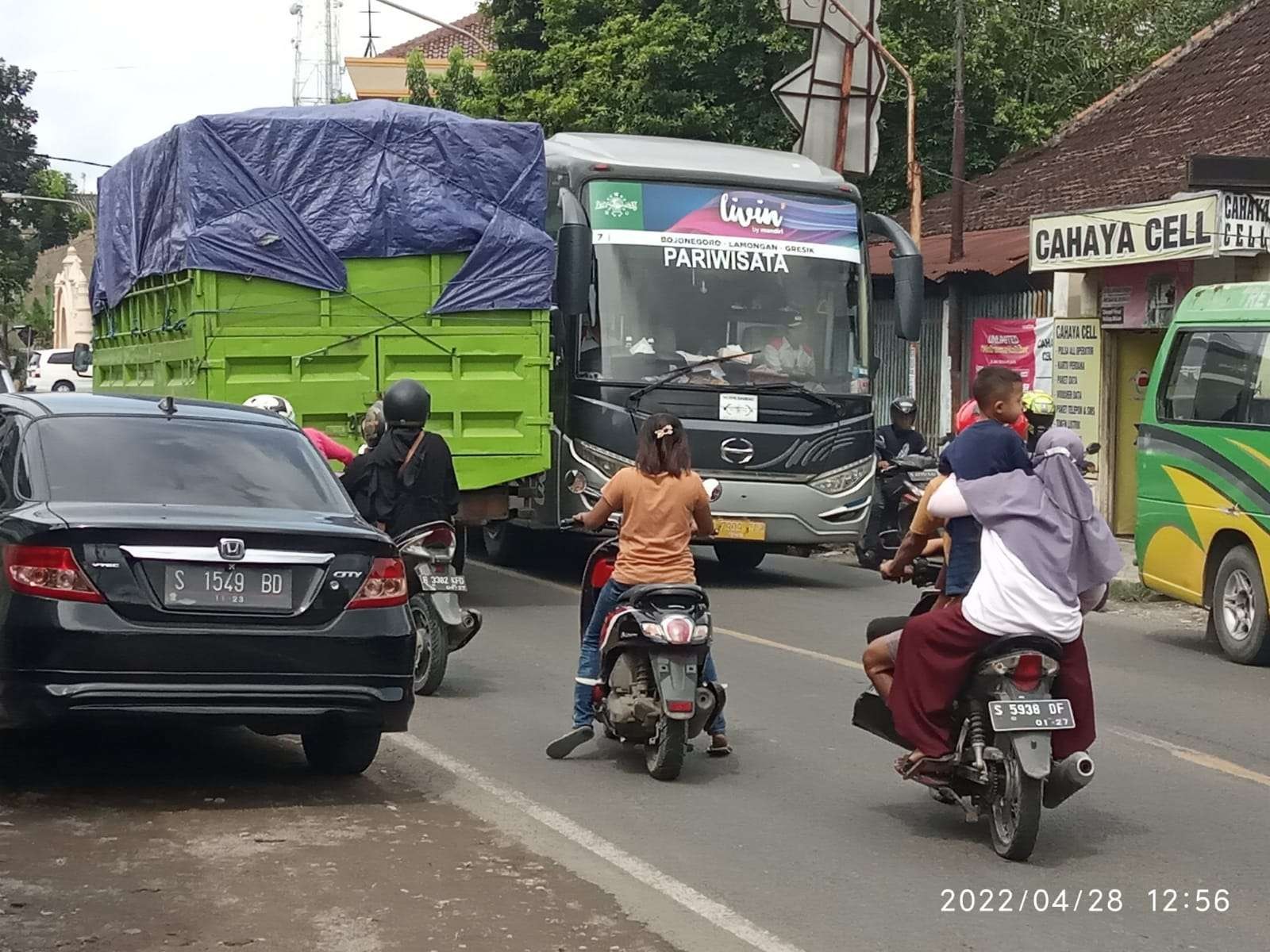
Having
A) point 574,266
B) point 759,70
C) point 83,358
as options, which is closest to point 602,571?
point 574,266

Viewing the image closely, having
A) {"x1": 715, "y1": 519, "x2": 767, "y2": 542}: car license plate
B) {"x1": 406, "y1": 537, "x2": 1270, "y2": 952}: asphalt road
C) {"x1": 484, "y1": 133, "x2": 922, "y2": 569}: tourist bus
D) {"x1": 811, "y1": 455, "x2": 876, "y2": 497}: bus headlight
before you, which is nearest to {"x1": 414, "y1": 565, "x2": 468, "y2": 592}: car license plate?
{"x1": 406, "y1": 537, "x2": 1270, "y2": 952}: asphalt road

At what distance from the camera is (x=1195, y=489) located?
13.0 metres

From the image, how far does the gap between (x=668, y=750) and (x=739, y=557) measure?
32.5 feet

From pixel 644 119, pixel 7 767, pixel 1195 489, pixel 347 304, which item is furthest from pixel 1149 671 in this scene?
pixel 644 119

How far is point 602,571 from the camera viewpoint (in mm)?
8578

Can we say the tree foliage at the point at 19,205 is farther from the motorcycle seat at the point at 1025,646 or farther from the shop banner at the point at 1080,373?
the motorcycle seat at the point at 1025,646

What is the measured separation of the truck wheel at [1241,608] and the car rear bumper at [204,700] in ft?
22.3

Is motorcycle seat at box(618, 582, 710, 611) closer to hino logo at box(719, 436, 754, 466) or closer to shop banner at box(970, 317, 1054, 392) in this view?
hino logo at box(719, 436, 754, 466)

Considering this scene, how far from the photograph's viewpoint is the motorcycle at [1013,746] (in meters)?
6.51

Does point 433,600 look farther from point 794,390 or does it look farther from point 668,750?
point 794,390

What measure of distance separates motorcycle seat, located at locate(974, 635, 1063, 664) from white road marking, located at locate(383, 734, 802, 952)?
1346 millimetres

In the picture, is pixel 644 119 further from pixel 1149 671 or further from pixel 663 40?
pixel 1149 671

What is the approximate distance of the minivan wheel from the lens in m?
7.81

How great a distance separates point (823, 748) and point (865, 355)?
775 centimetres
